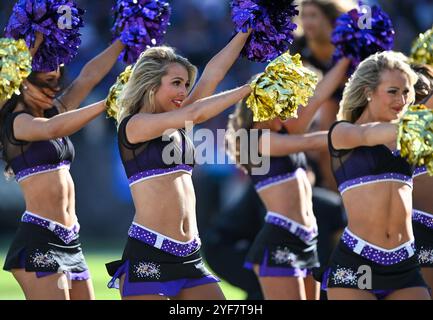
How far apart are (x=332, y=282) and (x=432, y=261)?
2.72 ft

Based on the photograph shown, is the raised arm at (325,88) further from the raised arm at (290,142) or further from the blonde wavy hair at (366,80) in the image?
the blonde wavy hair at (366,80)

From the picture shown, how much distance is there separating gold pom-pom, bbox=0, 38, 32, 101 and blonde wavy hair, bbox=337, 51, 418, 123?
5.24 feet

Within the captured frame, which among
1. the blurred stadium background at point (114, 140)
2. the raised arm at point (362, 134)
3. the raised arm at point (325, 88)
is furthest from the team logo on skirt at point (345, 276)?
the blurred stadium background at point (114, 140)

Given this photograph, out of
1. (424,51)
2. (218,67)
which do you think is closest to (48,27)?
(218,67)

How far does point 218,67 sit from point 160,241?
898 mm

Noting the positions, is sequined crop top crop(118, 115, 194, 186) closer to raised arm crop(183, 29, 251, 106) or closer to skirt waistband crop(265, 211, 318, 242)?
raised arm crop(183, 29, 251, 106)

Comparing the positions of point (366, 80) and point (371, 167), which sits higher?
point (366, 80)

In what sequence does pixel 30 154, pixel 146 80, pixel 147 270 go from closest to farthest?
pixel 147 270, pixel 146 80, pixel 30 154

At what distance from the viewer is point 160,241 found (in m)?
4.98

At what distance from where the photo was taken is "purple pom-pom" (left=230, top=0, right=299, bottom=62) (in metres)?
5.00

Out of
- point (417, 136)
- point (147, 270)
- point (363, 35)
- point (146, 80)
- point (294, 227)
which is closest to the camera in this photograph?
point (417, 136)

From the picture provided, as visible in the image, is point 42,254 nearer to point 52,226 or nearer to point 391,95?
point 52,226
